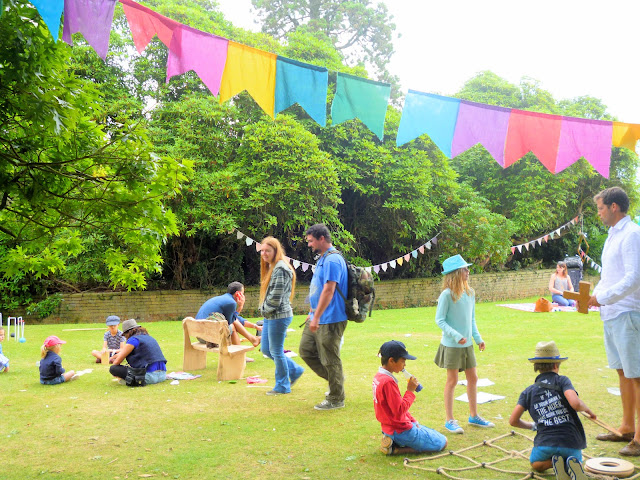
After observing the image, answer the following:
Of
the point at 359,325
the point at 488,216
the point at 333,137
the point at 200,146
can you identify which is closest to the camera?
the point at 359,325

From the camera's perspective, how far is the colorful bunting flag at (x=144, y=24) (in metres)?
5.73

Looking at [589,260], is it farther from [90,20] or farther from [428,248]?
[90,20]

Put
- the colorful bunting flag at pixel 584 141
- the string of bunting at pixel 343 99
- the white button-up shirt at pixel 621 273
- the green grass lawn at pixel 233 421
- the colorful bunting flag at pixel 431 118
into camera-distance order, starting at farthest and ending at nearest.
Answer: the colorful bunting flag at pixel 584 141 → the colorful bunting flag at pixel 431 118 → the string of bunting at pixel 343 99 → the white button-up shirt at pixel 621 273 → the green grass lawn at pixel 233 421

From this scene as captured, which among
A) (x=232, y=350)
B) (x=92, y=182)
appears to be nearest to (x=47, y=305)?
(x=232, y=350)

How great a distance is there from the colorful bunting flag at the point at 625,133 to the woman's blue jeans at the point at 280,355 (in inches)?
211

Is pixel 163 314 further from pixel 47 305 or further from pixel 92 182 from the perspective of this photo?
pixel 92 182

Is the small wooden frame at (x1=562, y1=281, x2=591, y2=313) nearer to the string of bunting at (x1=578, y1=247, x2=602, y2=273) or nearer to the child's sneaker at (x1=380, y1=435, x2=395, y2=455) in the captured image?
the child's sneaker at (x1=380, y1=435, x2=395, y2=455)

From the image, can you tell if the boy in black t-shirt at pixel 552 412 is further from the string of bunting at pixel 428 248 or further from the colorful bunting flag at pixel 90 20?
the string of bunting at pixel 428 248

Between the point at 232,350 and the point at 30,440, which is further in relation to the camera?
the point at 232,350

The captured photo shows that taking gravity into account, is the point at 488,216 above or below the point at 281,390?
Answer: above

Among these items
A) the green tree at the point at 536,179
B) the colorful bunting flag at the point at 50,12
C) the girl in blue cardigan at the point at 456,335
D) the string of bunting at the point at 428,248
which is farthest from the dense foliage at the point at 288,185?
the girl in blue cardigan at the point at 456,335

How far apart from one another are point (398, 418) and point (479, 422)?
1.05m

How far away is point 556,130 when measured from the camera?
7934mm

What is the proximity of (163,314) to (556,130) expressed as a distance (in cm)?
1181
